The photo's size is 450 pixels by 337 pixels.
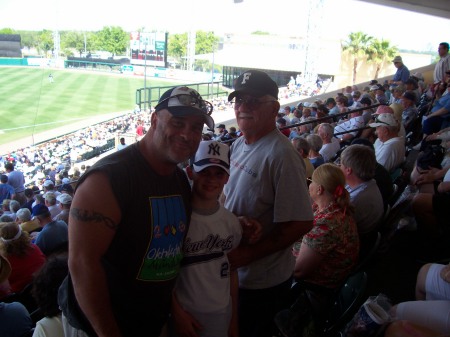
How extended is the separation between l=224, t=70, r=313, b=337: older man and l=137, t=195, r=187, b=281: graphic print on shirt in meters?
0.35

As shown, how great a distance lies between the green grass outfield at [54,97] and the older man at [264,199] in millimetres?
26811

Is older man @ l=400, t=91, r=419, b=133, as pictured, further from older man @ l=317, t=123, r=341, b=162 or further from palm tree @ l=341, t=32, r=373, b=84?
palm tree @ l=341, t=32, r=373, b=84

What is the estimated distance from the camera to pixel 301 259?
82.4 inches

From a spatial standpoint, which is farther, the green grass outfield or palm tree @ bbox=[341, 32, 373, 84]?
the green grass outfield

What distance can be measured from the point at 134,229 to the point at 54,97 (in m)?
41.4

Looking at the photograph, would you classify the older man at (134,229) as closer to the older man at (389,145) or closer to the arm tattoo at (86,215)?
the arm tattoo at (86,215)

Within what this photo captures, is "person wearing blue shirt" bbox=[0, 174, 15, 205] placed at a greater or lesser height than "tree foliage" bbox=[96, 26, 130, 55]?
lesser

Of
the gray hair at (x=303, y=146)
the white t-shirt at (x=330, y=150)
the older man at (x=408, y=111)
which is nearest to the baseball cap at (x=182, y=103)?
the gray hair at (x=303, y=146)

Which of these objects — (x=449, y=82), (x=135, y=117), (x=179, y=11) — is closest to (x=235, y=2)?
(x=449, y=82)

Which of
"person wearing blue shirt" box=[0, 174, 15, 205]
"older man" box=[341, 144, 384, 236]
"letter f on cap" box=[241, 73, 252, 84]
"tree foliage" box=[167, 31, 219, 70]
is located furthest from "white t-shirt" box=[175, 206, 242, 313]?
"tree foliage" box=[167, 31, 219, 70]

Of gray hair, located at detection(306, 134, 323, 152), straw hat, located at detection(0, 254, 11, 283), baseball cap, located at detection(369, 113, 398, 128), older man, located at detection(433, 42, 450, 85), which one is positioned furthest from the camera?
older man, located at detection(433, 42, 450, 85)

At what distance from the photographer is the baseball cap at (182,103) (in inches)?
48.1

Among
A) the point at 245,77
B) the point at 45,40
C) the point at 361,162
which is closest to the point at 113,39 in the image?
the point at 45,40

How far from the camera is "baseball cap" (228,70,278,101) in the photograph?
5.57 feet
